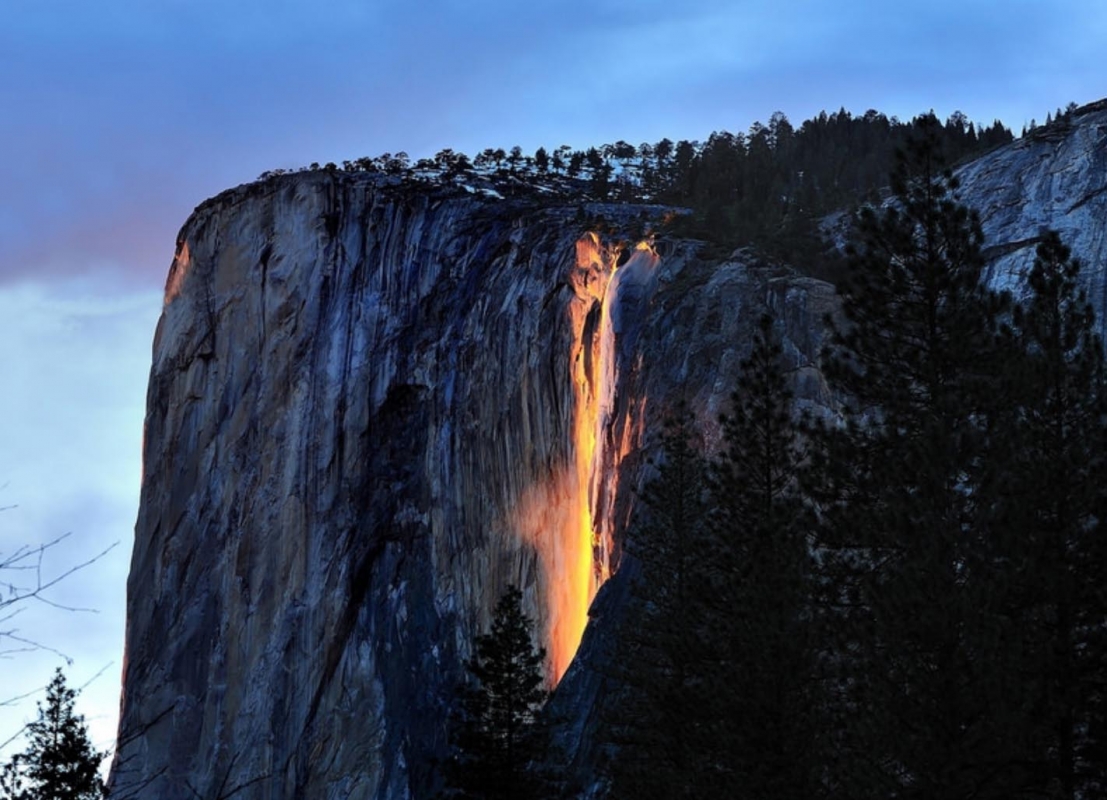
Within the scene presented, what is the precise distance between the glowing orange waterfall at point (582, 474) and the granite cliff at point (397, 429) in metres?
0.12

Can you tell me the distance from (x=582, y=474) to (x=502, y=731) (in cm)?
2312

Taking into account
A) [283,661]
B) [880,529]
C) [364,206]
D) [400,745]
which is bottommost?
[880,529]

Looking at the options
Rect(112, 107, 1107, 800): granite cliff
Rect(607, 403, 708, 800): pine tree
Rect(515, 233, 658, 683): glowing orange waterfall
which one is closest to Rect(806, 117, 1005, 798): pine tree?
Rect(607, 403, 708, 800): pine tree

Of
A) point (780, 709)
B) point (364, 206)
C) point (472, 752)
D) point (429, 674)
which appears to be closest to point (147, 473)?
point (364, 206)

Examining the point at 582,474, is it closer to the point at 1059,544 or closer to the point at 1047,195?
the point at 1047,195

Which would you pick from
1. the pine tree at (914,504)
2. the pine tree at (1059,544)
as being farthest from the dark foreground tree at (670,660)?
the pine tree at (1059,544)

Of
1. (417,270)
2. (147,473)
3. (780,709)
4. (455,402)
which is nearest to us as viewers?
(780,709)

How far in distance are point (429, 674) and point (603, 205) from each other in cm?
2052

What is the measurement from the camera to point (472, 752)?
2962cm

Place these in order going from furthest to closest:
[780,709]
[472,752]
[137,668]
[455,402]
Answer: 1. [137,668]
2. [455,402]
3. [472,752]
4. [780,709]

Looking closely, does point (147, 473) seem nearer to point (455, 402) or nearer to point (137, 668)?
point (137, 668)

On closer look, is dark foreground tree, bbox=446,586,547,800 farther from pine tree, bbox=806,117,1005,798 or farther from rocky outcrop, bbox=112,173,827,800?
rocky outcrop, bbox=112,173,827,800

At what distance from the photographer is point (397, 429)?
198 feet

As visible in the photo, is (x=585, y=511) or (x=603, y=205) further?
(x=603, y=205)
